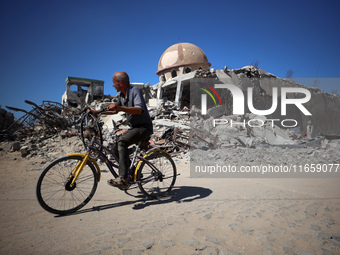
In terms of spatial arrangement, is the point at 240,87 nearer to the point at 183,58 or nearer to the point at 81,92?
the point at 183,58

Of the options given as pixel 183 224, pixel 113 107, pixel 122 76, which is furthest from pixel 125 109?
pixel 183 224

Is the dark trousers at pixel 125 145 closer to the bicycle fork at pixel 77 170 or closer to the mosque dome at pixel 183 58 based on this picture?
the bicycle fork at pixel 77 170

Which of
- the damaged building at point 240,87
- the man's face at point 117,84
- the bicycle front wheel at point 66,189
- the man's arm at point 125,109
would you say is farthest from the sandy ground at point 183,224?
the damaged building at point 240,87

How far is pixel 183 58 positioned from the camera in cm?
2159

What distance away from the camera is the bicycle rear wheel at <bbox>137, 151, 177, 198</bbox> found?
3.02 metres

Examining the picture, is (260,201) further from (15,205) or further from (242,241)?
(15,205)

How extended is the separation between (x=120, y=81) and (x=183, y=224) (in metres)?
2.19

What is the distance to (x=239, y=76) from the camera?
1448 cm

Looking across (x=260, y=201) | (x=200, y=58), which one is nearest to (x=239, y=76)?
(x=200, y=58)

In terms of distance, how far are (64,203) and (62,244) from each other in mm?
1115

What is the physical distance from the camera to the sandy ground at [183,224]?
5.71 feet

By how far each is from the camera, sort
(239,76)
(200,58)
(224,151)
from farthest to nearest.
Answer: (200,58), (239,76), (224,151)

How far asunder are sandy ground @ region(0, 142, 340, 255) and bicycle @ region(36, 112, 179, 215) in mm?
211

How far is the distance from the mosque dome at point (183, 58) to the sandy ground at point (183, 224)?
20.0 meters
